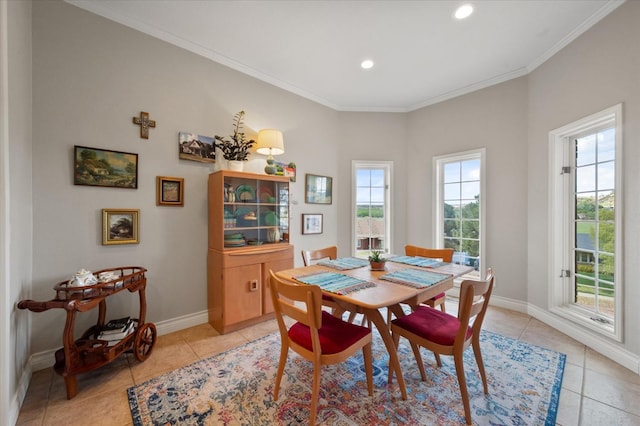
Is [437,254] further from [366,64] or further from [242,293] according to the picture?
[366,64]

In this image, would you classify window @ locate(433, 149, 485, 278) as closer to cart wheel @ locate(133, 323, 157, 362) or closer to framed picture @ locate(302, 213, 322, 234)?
framed picture @ locate(302, 213, 322, 234)

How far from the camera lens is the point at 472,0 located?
208 cm

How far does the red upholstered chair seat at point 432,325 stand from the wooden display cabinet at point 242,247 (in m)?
1.55

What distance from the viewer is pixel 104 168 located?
2219 mm

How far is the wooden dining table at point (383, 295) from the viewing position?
145 cm

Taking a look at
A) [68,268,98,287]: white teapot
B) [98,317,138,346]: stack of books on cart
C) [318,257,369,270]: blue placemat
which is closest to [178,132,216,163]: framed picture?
[68,268,98,287]: white teapot

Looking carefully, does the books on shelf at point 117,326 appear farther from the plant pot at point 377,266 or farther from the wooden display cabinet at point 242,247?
the plant pot at point 377,266

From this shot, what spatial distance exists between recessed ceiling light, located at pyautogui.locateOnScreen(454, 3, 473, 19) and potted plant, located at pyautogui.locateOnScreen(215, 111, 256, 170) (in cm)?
230

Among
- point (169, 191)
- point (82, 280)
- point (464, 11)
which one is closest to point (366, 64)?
point (464, 11)

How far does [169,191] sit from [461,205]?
381 centimetres

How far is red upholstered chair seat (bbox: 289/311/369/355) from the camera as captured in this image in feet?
5.00

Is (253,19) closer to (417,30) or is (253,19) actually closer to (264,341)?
(417,30)

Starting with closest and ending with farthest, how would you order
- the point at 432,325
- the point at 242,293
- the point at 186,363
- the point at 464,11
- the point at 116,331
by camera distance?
the point at 432,325
the point at 116,331
the point at 186,363
the point at 464,11
the point at 242,293

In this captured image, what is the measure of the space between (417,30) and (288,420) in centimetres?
334
